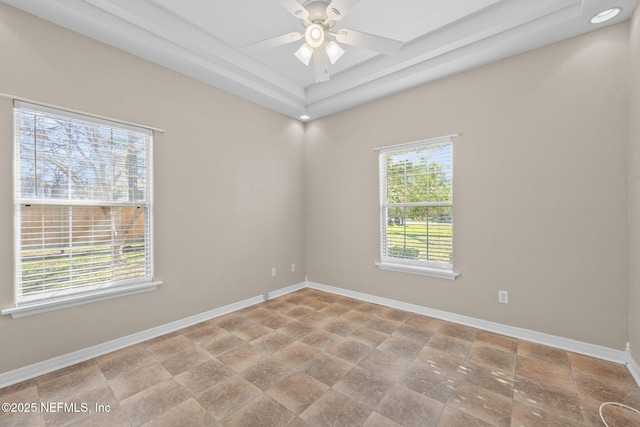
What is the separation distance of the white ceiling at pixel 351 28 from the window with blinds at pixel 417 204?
874 millimetres

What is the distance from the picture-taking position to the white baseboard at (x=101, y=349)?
2047mm

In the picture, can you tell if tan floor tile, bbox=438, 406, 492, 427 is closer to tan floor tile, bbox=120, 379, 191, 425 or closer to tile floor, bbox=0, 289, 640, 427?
tile floor, bbox=0, 289, 640, 427

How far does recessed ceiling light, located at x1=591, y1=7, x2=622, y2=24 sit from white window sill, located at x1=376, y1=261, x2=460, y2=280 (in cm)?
252

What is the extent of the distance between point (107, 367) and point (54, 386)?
1.03 feet

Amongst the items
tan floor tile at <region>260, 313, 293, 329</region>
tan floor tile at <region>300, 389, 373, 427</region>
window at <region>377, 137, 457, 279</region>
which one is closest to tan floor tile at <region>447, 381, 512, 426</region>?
tan floor tile at <region>300, 389, 373, 427</region>

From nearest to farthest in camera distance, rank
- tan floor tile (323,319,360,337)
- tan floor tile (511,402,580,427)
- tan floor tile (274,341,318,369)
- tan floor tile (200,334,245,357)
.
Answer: tan floor tile (511,402,580,427) → tan floor tile (274,341,318,369) → tan floor tile (200,334,245,357) → tan floor tile (323,319,360,337)

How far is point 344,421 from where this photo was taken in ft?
5.35

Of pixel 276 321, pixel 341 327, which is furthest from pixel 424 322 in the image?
pixel 276 321

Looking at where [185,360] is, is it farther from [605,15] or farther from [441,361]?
[605,15]

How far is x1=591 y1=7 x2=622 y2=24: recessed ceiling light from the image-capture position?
209 centimetres

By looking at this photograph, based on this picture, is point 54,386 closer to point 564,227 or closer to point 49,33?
point 49,33

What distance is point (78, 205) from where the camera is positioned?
2340 millimetres

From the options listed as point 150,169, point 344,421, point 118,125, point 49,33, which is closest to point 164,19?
point 49,33

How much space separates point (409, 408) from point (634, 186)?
2.42 meters
